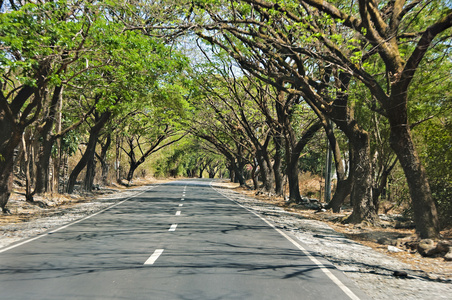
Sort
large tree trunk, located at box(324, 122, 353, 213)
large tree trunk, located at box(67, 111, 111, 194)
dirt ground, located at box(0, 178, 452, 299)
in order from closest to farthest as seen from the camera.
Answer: dirt ground, located at box(0, 178, 452, 299)
large tree trunk, located at box(324, 122, 353, 213)
large tree trunk, located at box(67, 111, 111, 194)

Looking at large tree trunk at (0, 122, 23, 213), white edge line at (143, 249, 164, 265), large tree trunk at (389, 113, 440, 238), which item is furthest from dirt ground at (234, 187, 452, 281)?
large tree trunk at (0, 122, 23, 213)

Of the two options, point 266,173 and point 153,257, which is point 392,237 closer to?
point 153,257

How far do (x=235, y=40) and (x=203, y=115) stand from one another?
71.0 ft

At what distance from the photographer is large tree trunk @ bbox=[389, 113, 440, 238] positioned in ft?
40.8

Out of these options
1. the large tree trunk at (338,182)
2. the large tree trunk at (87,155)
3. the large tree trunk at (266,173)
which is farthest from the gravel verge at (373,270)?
the large tree trunk at (266,173)

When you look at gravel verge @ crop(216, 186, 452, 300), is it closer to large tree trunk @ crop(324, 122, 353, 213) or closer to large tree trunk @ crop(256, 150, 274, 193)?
large tree trunk @ crop(324, 122, 353, 213)

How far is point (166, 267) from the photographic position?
8.05 m

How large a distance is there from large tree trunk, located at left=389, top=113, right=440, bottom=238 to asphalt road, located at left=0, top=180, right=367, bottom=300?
3.62m

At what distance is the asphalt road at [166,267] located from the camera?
6.44 meters

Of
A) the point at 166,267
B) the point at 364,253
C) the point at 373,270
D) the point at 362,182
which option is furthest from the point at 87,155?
the point at 373,270

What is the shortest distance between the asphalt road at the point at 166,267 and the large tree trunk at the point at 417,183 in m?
3.62

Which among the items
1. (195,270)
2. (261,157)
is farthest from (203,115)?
(195,270)

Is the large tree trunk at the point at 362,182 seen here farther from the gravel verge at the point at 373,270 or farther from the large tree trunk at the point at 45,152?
the large tree trunk at the point at 45,152

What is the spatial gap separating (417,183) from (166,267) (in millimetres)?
7809
